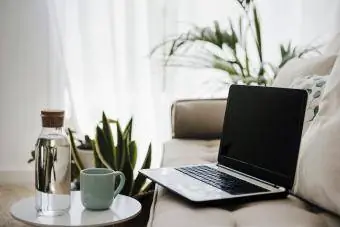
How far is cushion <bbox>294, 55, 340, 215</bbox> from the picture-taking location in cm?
92

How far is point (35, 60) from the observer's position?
2.97m

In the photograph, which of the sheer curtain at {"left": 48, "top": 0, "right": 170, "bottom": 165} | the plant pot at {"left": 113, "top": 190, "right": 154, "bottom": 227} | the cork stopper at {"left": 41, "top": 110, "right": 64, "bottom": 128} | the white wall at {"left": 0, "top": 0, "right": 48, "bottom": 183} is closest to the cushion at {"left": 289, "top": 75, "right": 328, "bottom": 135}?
the cork stopper at {"left": 41, "top": 110, "right": 64, "bottom": 128}

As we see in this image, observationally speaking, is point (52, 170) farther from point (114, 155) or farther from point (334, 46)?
point (334, 46)

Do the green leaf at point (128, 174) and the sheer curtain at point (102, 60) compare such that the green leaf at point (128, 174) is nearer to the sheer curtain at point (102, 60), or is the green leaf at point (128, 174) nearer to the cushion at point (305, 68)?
the cushion at point (305, 68)

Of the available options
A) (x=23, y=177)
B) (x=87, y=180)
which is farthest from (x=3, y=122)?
(x=87, y=180)

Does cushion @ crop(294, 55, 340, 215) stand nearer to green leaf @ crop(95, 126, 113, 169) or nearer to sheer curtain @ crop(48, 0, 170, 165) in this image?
green leaf @ crop(95, 126, 113, 169)

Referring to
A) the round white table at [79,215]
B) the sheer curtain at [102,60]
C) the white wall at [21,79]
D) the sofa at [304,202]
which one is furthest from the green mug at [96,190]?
the white wall at [21,79]

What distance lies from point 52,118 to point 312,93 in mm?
663

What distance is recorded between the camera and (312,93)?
1.30 m

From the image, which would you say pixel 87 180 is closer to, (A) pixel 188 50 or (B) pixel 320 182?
(B) pixel 320 182

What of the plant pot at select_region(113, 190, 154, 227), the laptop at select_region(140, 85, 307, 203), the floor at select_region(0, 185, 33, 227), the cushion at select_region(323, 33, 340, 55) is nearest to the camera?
the laptop at select_region(140, 85, 307, 203)

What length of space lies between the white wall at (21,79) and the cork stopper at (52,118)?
1.89m

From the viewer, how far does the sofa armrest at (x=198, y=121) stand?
83.5 inches

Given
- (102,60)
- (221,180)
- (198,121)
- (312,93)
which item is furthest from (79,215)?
(102,60)
